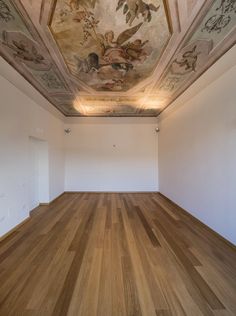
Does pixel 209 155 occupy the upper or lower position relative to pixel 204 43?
lower

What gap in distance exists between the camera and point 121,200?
636cm

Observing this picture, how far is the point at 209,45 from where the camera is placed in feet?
8.91

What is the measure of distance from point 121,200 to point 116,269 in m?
3.94

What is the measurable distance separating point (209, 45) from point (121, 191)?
5.97 meters

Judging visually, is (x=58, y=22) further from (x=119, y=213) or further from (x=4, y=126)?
(x=119, y=213)

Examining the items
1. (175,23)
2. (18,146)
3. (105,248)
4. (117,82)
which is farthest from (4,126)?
(175,23)

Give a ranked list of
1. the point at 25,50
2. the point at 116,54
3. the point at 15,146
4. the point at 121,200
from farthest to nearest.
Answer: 1. the point at 121,200
2. the point at 15,146
3. the point at 116,54
4. the point at 25,50

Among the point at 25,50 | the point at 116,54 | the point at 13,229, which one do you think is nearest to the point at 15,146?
the point at 13,229

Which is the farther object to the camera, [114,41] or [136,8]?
[114,41]

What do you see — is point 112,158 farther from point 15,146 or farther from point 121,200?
point 15,146

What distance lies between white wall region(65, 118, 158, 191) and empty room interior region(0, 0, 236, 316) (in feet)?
4.58

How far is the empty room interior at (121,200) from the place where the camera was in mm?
2035

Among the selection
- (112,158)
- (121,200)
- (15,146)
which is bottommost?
(121,200)

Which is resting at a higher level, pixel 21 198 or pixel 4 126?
pixel 4 126
